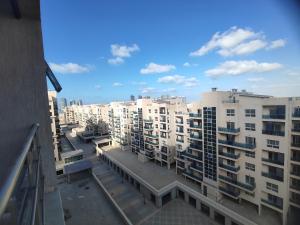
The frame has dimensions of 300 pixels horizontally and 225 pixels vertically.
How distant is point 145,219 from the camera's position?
15312mm

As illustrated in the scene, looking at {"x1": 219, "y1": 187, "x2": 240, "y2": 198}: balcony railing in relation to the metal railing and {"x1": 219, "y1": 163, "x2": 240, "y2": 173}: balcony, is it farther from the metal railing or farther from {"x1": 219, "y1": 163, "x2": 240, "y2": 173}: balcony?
the metal railing

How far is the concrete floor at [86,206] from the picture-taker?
1421 cm

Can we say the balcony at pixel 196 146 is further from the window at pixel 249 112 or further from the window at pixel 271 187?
the window at pixel 271 187

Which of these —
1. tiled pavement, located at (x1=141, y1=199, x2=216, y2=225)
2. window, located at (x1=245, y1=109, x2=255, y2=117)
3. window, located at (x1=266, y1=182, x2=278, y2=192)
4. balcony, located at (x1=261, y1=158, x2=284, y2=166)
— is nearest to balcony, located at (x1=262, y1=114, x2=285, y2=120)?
window, located at (x1=245, y1=109, x2=255, y2=117)

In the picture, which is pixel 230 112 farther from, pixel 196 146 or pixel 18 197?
pixel 18 197

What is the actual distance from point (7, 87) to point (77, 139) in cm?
4616

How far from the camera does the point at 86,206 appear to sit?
52.3ft

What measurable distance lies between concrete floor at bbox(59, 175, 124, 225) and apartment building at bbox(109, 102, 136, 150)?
12.5m

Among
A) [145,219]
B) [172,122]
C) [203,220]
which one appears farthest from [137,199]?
[172,122]

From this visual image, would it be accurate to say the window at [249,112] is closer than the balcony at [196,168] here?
Yes

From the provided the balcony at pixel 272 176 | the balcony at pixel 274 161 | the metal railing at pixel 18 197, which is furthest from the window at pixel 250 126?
the metal railing at pixel 18 197

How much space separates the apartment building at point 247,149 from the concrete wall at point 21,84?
14.0m

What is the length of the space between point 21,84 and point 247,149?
15.2 meters

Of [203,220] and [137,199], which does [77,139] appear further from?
[203,220]
